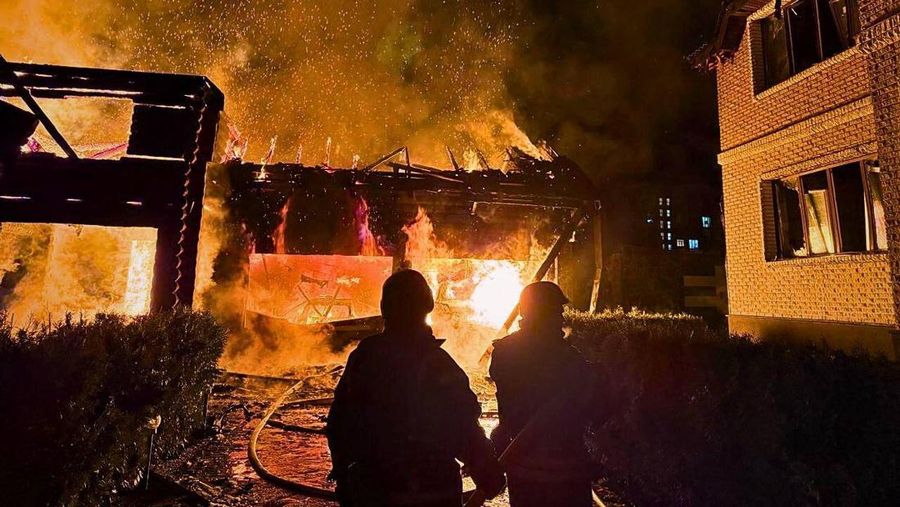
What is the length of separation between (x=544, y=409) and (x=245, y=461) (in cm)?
526

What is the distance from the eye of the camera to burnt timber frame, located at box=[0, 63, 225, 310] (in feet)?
23.1

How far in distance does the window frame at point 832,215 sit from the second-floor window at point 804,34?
219cm

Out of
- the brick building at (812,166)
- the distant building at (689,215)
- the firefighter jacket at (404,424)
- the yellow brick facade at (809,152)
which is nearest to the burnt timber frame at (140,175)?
the firefighter jacket at (404,424)

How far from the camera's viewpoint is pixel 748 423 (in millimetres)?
3607

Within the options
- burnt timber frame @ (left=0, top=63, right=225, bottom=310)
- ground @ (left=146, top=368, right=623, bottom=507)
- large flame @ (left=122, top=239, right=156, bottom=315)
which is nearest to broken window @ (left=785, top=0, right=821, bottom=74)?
ground @ (left=146, top=368, right=623, bottom=507)

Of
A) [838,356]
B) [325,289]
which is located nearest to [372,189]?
[325,289]

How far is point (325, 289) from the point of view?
46.7 ft

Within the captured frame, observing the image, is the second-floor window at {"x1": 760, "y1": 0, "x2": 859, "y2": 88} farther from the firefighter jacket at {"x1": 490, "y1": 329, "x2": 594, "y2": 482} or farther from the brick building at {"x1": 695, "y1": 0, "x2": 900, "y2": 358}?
the firefighter jacket at {"x1": 490, "y1": 329, "x2": 594, "y2": 482}

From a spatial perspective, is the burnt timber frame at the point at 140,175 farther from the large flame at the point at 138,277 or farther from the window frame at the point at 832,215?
the window frame at the point at 832,215

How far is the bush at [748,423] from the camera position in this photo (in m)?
2.96

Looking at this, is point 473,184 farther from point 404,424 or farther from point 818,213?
point 404,424

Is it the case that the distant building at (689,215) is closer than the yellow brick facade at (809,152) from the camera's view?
No

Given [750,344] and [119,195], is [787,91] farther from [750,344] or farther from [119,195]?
[119,195]

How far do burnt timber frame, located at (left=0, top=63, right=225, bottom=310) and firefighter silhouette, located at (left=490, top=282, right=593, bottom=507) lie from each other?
651 centimetres
